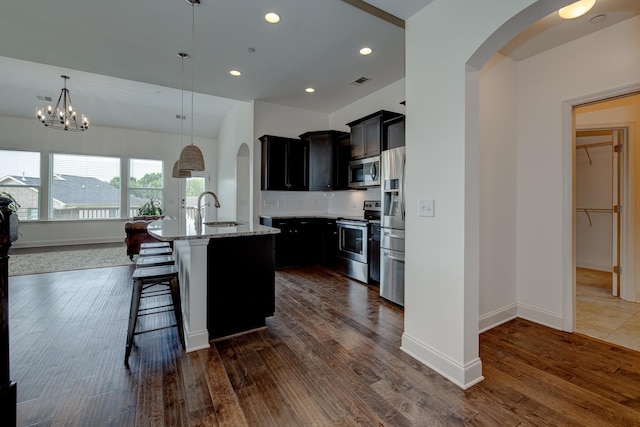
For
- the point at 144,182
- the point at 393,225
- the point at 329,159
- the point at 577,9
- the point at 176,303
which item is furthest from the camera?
the point at 144,182

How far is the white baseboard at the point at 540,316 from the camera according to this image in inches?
104

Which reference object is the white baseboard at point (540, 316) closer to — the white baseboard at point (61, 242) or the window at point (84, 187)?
the white baseboard at point (61, 242)

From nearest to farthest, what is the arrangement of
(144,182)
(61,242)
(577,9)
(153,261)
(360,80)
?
(577,9), (153,261), (360,80), (61,242), (144,182)

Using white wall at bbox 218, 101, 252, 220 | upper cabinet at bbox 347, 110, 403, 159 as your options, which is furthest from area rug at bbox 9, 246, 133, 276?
upper cabinet at bbox 347, 110, 403, 159

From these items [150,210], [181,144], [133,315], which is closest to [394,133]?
[133,315]

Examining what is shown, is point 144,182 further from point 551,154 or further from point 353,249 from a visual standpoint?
point 551,154

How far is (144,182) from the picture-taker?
798 cm

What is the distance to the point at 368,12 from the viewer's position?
8.58ft

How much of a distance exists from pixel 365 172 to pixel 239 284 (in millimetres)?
2562

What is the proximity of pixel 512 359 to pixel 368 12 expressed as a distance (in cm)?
318

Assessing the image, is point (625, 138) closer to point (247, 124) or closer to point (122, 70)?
point (247, 124)

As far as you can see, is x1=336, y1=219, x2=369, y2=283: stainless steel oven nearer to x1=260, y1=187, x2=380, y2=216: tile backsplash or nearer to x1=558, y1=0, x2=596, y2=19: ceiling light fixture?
x1=260, y1=187, x2=380, y2=216: tile backsplash

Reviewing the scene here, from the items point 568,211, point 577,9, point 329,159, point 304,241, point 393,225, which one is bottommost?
point 304,241

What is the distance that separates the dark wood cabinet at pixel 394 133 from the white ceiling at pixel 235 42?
2.60 feet
